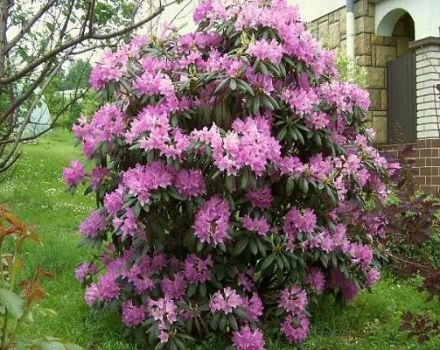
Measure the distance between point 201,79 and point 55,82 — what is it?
47.2 inches

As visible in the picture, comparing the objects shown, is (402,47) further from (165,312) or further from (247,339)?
(165,312)

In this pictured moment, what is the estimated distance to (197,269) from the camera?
3500mm

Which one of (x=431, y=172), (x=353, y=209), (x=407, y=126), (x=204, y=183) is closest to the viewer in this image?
(x=204, y=183)

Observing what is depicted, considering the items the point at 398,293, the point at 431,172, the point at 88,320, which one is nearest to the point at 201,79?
the point at 88,320

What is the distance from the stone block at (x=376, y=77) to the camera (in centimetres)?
994

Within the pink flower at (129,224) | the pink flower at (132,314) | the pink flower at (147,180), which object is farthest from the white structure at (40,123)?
the pink flower at (132,314)

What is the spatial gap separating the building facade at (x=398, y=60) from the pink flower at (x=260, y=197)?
5.51 m

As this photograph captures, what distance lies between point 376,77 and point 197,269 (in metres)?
7.30

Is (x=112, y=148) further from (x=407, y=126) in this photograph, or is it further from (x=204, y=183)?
(x=407, y=126)

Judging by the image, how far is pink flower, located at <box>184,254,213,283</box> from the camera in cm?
349

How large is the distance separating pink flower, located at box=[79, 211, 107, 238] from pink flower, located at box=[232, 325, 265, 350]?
3.48 ft

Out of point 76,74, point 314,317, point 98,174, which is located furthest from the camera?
point 314,317

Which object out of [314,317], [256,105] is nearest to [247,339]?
[314,317]

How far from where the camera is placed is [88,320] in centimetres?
411
